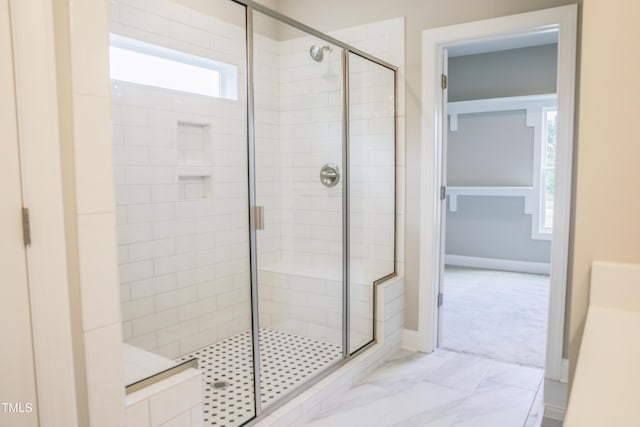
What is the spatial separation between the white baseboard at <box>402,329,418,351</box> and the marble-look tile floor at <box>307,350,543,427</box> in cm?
9

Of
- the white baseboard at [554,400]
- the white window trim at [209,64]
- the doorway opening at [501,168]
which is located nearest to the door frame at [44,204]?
the white window trim at [209,64]

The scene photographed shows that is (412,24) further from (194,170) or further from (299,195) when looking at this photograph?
(194,170)

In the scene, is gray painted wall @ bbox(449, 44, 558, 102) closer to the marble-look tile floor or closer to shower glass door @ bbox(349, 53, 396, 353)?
shower glass door @ bbox(349, 53, 396, 353)

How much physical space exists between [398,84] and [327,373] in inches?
72.6

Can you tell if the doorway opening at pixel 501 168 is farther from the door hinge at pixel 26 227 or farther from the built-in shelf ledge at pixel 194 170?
the door hinge at pixel 26 227

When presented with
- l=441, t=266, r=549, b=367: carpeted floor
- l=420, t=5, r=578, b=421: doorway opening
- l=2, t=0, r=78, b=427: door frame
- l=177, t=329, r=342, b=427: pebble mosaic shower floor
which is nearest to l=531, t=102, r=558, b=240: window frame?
l=441, t=266, r=549, b=367: carpeted floor

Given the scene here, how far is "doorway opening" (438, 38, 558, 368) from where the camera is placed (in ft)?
15.8

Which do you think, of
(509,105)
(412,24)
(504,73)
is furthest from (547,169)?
(412,24)

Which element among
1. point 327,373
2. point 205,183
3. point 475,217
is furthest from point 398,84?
point 475,217

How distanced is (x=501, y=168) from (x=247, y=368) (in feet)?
14.1

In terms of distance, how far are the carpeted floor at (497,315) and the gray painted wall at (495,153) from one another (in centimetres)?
42

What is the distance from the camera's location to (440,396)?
2.30 meters

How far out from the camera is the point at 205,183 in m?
2.64

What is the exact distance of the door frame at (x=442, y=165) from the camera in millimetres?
2256
